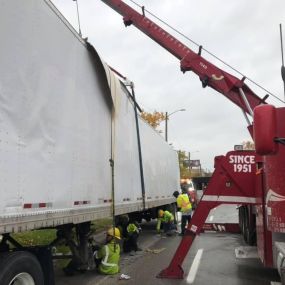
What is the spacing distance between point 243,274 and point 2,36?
675 centimetres

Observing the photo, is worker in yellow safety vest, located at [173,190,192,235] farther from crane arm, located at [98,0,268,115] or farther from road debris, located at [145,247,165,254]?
crane arm, located at [98,0,268,115]

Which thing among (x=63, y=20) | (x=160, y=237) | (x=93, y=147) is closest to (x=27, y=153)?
(x=63, y=20)

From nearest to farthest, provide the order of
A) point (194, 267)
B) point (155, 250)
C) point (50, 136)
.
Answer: point (50, 136)
point (194, 267)
point (155, 250)

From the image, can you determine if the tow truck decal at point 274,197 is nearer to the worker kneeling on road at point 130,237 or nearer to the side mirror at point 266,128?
the side mirror at point 266,128

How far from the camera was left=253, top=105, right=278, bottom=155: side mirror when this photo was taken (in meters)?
4.55

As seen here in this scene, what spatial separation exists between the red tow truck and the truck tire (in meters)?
2.55

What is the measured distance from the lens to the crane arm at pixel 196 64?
1345 centimetres

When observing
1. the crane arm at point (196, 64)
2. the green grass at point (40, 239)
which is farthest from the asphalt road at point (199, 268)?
the crane arm at point (196, 64)

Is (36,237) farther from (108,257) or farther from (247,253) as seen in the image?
(247,253)

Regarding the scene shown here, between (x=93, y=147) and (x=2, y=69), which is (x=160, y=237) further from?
(x=2, y=69)

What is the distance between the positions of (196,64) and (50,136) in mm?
8996

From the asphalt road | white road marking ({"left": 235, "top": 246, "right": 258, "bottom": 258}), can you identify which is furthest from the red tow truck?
the asphalt road

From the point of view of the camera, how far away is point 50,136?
18.6ft

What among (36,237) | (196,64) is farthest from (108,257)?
(196,64)
